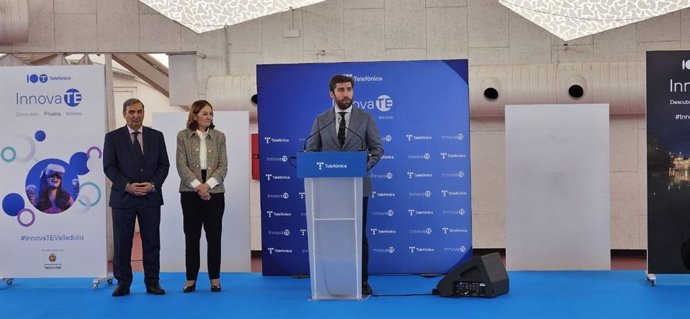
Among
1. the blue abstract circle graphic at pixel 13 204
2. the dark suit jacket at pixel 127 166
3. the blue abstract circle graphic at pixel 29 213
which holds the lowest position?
the blue abstract circle graphic at pixel 29 213

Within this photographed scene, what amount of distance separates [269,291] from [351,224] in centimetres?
114

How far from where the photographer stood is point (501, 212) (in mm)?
9523

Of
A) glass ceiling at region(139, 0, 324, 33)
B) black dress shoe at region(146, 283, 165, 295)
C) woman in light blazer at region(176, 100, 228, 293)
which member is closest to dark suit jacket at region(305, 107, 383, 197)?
woman in light blazer at region(176, 100, 228, 293)

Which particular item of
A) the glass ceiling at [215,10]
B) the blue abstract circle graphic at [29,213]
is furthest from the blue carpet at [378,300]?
the glass ceiling at [215,10]

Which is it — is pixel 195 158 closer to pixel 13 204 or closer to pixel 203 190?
pixel 203 190

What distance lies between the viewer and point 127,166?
6.44m

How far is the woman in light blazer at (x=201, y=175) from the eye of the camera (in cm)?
649

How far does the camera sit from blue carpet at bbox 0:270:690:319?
5.63m

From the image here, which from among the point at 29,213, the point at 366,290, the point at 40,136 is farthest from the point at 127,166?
the point at 366,290

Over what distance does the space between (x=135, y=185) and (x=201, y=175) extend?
49 cm

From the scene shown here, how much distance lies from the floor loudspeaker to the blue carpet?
75mm

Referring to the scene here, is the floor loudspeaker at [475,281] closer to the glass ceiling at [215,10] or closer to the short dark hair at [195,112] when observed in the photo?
the short dark hair at [195,112]

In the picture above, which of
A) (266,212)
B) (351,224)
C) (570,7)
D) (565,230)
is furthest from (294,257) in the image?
(570,7)

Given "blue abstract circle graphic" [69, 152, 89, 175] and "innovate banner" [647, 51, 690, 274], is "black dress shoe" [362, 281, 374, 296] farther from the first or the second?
"blue abstract circle graphic" [69, 152, 89, 175]
